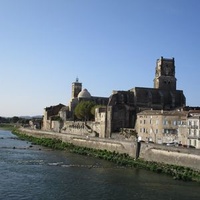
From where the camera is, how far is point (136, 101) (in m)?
81.6

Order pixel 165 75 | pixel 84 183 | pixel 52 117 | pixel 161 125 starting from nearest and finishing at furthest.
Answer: pixel 84 183 < pixel 161 125 < pixel 165 75 < pixel 52 117

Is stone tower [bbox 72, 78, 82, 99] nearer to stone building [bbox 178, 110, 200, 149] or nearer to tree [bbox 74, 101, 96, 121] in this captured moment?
tree [bbox 74, 101, 96, 121]

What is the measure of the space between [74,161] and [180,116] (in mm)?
16243

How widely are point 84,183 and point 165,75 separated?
57109 millimetres

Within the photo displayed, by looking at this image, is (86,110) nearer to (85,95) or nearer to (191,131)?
(85,95)

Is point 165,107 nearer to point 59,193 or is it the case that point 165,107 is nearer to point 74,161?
point 74,161

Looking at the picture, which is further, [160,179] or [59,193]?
[160,179]

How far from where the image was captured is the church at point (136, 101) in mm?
70562

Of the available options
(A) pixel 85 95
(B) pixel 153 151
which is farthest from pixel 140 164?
(A) pixel 85 95

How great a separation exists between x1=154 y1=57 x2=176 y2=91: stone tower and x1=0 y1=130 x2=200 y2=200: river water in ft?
141

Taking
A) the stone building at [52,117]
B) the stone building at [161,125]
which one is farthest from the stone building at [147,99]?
the stone building at [52,117]

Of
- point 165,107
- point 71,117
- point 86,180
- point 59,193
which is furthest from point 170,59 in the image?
point 59,193

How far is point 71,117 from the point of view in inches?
3868

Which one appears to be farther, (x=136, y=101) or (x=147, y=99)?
(x=147, y=99)
